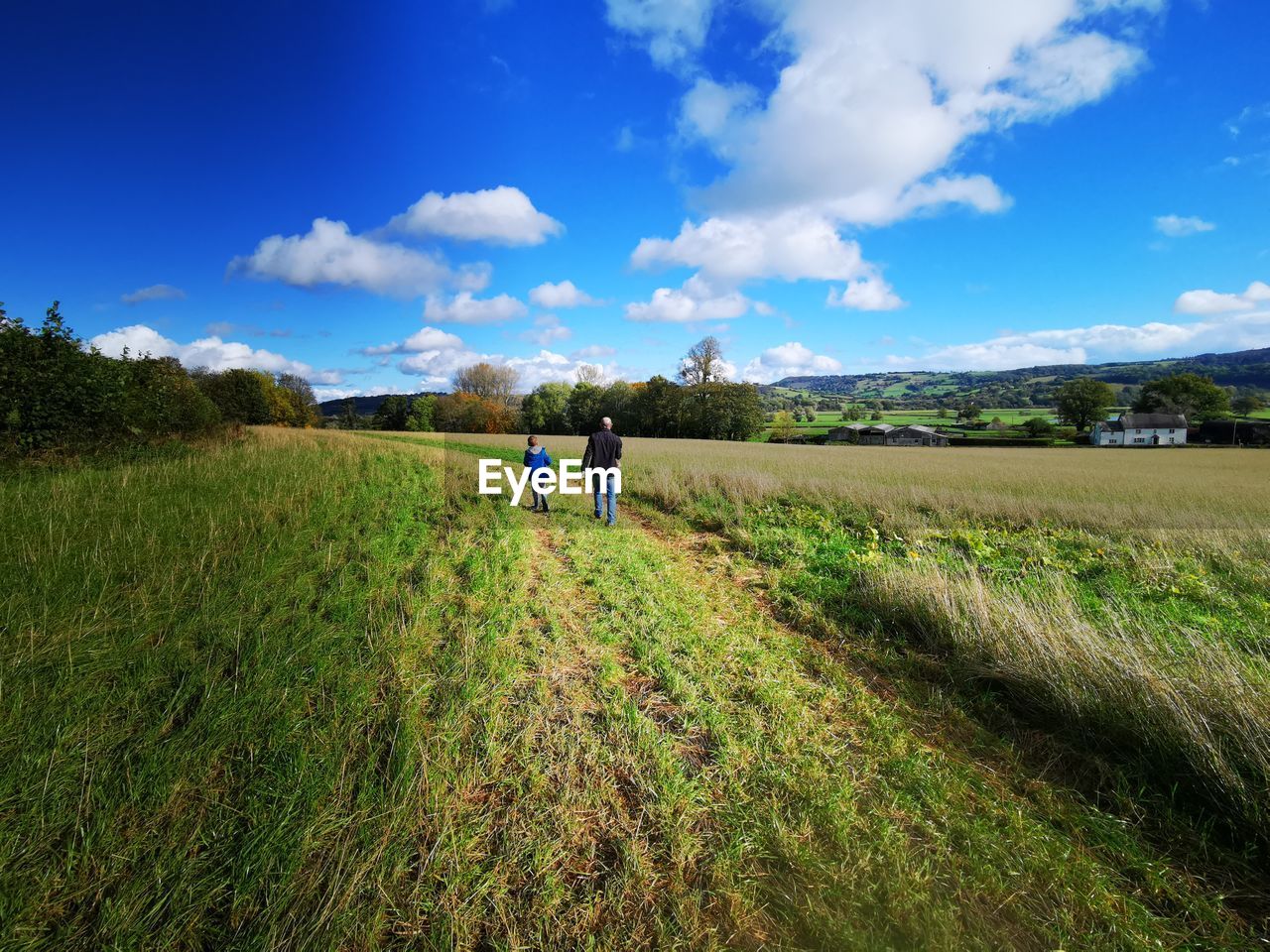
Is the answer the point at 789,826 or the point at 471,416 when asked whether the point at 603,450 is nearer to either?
the point at 789,826

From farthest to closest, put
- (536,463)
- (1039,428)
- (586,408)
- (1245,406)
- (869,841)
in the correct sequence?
(1245,406) < (1039,428) < (586,408) < (536,463) < (869,841)

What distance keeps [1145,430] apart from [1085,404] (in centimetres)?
1596

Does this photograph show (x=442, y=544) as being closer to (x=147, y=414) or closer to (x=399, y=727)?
(x=399, y=727)

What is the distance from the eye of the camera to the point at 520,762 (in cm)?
302

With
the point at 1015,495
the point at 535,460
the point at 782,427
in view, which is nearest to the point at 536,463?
the point at 535,460

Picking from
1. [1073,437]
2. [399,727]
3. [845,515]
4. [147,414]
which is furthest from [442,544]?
[1073,437]

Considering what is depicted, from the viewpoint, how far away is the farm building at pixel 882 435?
7516 cm

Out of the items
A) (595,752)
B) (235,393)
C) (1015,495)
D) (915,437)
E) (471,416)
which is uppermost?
(235,393)

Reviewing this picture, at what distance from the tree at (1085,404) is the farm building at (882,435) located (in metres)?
27.1

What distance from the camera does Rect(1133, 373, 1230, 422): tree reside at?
75269mm

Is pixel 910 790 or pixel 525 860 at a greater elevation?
pixel 525 860

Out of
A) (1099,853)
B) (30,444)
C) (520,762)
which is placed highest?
(30,444)

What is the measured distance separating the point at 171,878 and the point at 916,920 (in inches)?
135

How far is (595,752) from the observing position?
316cm
